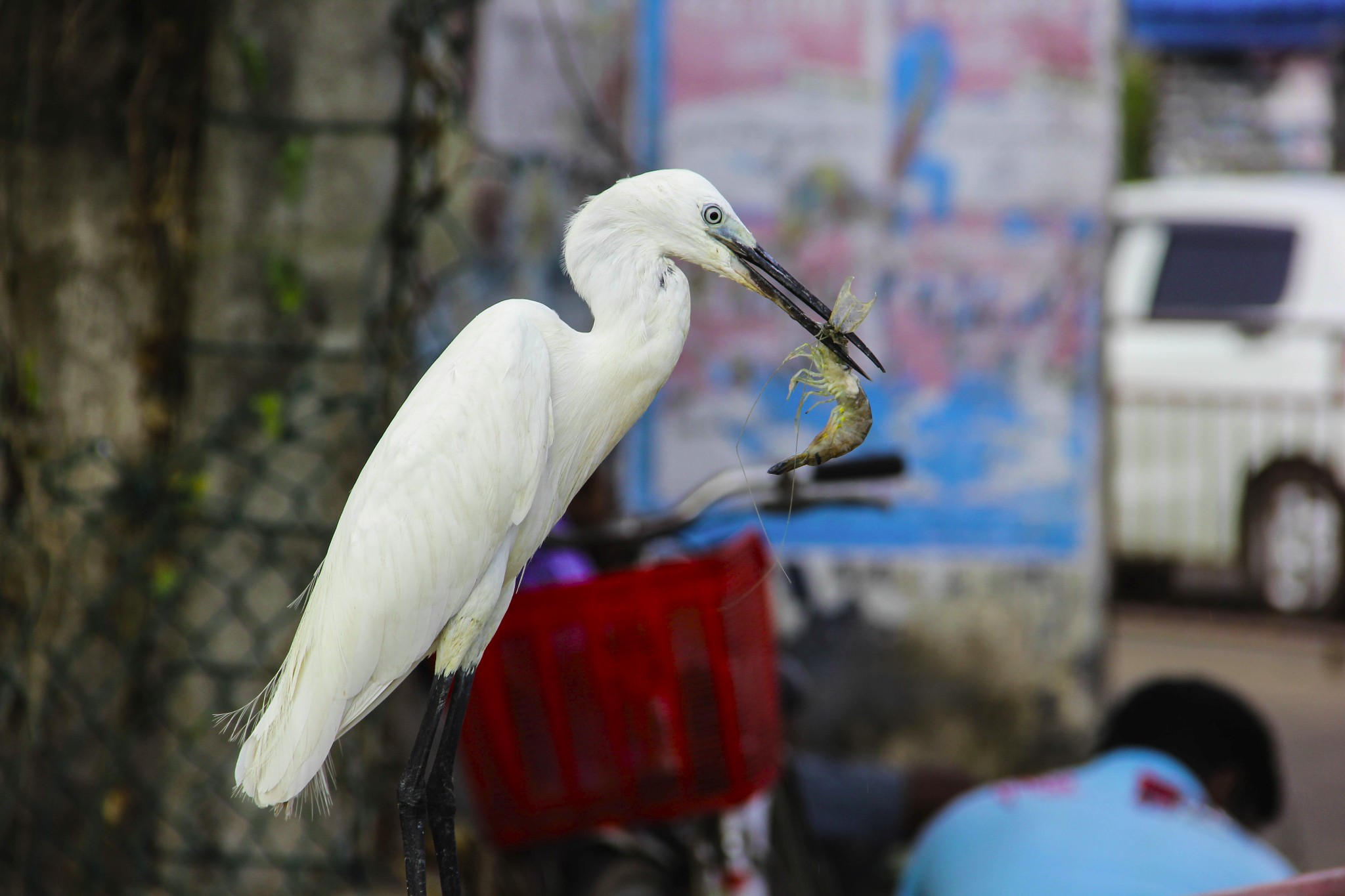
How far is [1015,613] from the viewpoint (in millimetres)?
3832

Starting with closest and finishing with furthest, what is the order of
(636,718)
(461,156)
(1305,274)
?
(636,718)
(461,156)
(1305,274)

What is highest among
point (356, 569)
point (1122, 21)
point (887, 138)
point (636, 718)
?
point (1122, 21)

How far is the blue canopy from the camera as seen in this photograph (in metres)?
9.56

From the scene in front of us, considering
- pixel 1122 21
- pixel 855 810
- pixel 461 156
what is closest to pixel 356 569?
pixel 461 156

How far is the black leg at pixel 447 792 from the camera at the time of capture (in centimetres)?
155

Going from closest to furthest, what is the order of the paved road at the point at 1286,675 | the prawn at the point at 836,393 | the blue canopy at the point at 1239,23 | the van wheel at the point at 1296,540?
the prawn at the point at 836,393, the paved road at the point at 1286,675, the van wheel at the point at 1296,540, the blue canopy at the point at 1239,23

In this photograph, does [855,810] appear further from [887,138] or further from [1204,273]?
[1204,273]

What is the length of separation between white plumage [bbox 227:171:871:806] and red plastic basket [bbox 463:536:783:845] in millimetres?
413

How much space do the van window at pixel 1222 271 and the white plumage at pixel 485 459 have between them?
5.17 metres

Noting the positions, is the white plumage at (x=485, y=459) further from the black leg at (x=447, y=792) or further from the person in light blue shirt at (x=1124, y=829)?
the person in light blue shirt at (x=1124, y=829)

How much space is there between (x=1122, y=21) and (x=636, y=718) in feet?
9.20

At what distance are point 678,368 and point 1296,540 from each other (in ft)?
12.0

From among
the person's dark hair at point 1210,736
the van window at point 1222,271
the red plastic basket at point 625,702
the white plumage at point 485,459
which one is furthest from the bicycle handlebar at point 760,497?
the van window at point 1222,271

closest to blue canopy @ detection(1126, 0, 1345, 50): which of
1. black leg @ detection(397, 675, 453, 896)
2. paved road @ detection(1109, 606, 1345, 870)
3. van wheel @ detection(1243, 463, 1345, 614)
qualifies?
van wheel @ detection(1243, 463, 1345, 614)
